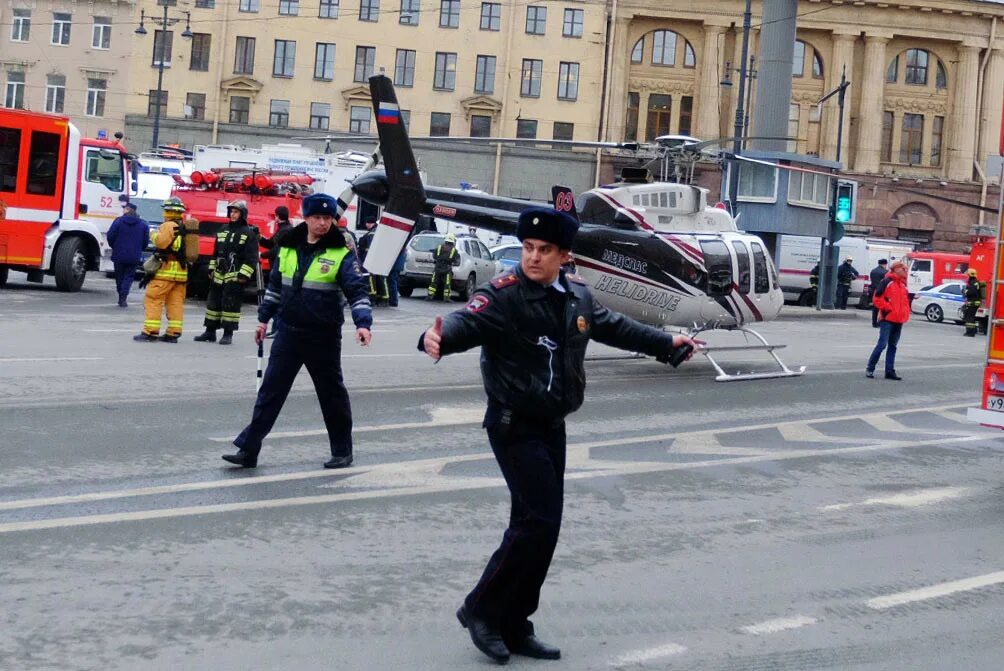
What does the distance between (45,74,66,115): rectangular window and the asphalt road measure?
186ft

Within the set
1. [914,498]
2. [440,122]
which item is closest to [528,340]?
[914,498]

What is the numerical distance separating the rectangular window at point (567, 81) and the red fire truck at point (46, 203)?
1677 inches

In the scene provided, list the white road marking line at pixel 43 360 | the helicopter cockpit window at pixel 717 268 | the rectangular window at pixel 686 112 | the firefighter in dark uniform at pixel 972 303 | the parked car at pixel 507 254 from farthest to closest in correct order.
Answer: the rectangular window at pixel 686 112 < the parked car at pixel 507 254 < the firefighter in dark uniform at pixel 972 303 < the helicopter cockpit window at pixel 717 268 < the white road marking line at pixel 43 360

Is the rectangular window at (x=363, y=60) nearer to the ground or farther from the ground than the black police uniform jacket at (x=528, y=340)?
farther from the ground

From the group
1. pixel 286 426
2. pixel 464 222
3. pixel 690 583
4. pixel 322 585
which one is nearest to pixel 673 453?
pixel 286 426

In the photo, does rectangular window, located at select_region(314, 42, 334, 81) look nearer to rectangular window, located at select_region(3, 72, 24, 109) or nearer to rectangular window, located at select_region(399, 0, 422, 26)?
rectangular window, located at select_region(399, 0, 422, 26)

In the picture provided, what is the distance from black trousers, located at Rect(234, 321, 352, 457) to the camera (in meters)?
9.71

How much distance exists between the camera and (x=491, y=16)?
67.8m

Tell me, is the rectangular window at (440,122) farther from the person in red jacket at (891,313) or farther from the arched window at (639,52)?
the person in red jacket at (891,313)

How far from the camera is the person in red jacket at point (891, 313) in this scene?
19.6m

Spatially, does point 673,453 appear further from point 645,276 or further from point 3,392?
point 645,276

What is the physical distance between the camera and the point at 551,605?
22.5ft

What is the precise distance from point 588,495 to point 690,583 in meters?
2.36

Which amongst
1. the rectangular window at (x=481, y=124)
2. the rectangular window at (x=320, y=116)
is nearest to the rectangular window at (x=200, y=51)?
the rectangular window at (x=320, y=116)
